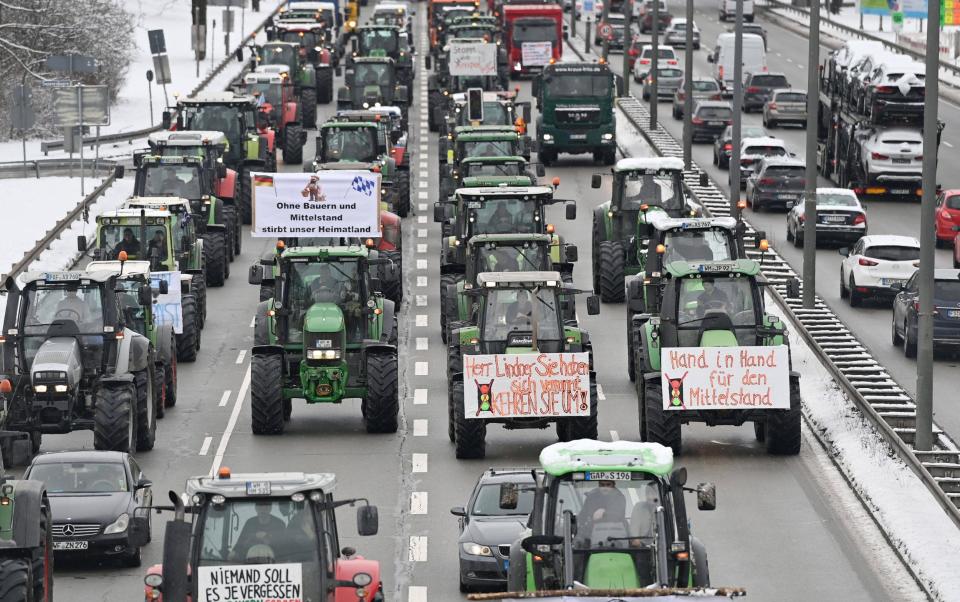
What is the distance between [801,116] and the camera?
7438 cm

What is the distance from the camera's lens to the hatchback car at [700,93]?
249ft

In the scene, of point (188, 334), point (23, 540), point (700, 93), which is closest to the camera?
point (23, 540)

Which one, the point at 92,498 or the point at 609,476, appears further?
the point at 92,498

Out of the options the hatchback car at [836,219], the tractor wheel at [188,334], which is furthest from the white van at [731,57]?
the tractor wheel at [188,334]

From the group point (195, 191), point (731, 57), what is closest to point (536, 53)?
point (731, 57)

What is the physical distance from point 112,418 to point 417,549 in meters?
5.75

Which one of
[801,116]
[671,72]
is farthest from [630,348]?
[671,72]

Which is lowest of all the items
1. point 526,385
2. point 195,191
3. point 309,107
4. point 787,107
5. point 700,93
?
point 700,93

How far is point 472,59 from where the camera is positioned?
73750 mm

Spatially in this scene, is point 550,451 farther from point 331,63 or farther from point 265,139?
point 331,63

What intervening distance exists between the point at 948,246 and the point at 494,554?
98.1 feet

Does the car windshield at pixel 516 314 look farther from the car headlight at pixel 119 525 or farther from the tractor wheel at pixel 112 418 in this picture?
the car headlight at pixel 119 525

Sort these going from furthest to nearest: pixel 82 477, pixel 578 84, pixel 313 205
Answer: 1. pixel 578 84
2. pixel 313 205
3. pixel 82 477

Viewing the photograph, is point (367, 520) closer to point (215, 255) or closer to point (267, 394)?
point (267, 394)
